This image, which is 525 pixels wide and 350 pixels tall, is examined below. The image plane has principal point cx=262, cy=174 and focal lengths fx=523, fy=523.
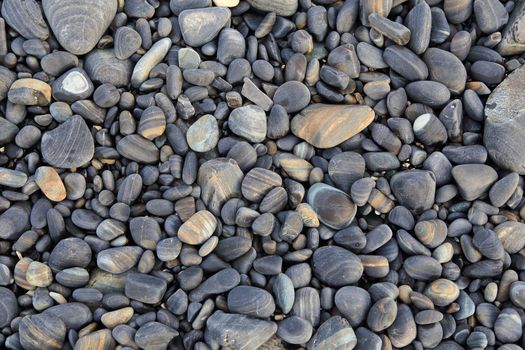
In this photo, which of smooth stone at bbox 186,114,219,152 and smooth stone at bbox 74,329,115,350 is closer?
smooth stone at bbox 74,329,115,350

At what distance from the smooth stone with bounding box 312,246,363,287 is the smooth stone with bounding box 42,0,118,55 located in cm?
103

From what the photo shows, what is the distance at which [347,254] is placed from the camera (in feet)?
5.03

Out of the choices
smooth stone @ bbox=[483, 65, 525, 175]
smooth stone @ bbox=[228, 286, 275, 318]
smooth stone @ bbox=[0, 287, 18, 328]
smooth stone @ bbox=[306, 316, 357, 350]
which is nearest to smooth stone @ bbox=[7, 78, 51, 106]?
smooth stone @ bbox=[0, 287, 18, 328]

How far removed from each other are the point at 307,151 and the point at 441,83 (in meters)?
0.51

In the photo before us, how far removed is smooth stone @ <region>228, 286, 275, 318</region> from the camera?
4.76ft

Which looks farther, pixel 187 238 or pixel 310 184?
pixel 310 184

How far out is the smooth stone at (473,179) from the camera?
1.62m

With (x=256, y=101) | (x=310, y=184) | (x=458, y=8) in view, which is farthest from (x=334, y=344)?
(x=458, y=8)

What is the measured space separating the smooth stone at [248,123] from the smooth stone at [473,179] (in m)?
0.62

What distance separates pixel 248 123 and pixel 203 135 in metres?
0.15

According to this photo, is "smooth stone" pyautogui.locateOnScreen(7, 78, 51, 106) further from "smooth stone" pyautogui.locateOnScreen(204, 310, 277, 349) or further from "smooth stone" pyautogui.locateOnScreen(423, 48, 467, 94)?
"smooth stone" pyautogui.locateOnScreen(423, 48, 467, 94)

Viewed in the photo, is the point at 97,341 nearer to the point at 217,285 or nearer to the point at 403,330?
the point at 217,285

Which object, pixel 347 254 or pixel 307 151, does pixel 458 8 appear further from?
pixel 347 254

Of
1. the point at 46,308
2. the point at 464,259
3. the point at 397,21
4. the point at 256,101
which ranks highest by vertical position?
the point at 397,21
